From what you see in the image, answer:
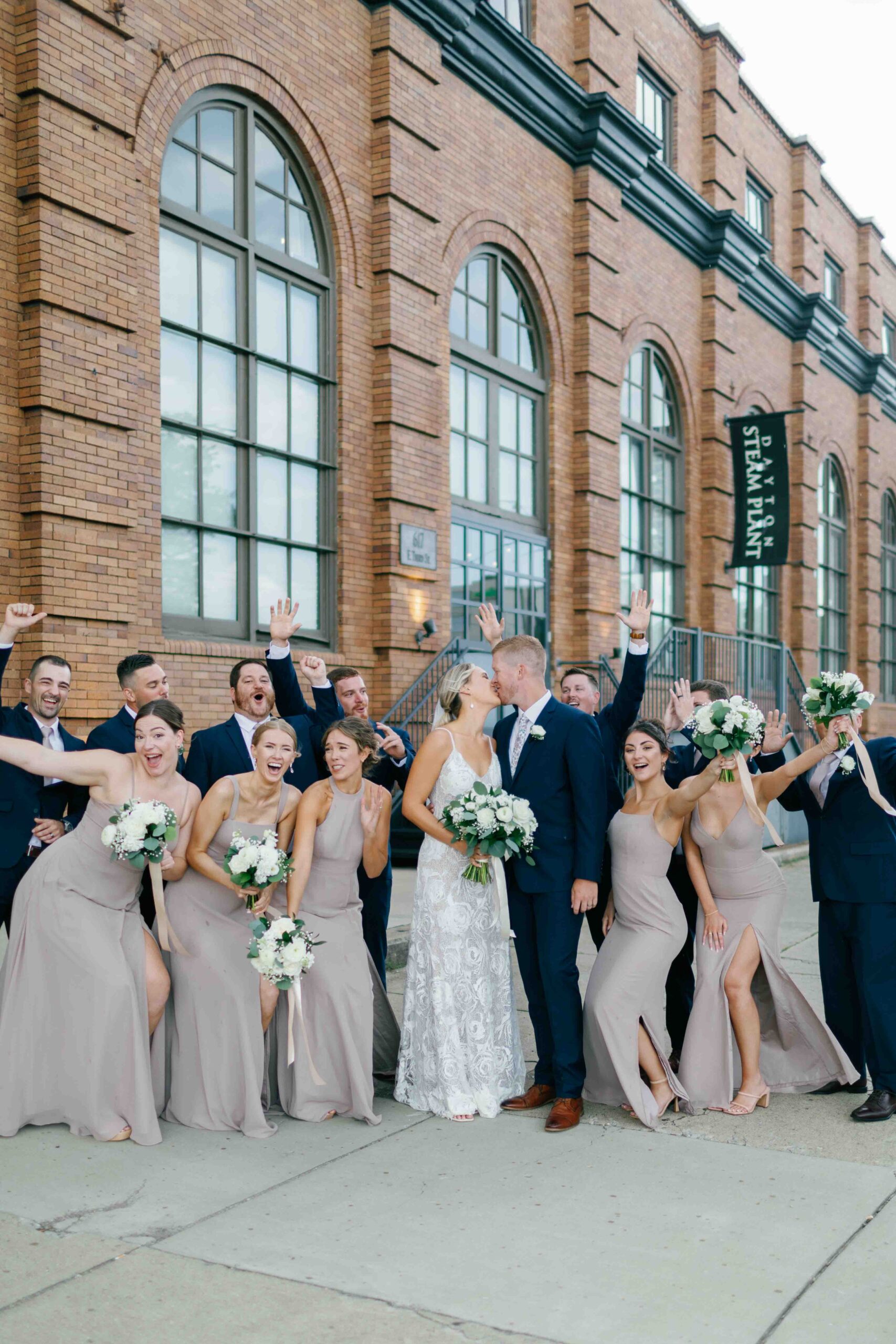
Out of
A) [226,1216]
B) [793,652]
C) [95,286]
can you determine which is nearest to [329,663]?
[95,286]

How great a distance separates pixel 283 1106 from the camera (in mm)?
5625

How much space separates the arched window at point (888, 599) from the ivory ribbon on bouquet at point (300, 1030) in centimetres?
2505

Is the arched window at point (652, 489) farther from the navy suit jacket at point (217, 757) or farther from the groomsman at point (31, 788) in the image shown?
the groomsman at point (31, 788)

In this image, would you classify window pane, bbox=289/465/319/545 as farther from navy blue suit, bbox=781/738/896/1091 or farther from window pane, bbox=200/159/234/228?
navy blue suit, bbox=781/738/896/1091

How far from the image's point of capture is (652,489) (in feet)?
61.8

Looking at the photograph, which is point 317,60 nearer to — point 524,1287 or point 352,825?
point 352,825

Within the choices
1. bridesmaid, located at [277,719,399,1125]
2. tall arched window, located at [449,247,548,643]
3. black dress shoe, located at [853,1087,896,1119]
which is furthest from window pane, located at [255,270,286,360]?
black dress shoe, located at [853,1087,896,1119]

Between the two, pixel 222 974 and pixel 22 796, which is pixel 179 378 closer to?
pixel 22 796

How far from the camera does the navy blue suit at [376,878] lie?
6539mm

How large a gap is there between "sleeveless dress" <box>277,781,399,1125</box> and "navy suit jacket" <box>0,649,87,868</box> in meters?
1.34

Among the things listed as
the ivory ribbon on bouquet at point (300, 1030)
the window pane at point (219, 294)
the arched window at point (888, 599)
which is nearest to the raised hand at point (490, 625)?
the ivory ribbon on bouquet at point (300, 1030)

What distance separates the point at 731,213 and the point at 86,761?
16.7 m

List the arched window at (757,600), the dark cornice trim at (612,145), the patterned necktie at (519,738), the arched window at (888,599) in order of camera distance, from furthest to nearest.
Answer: the arched window at (888,599)
the arched window at (757,600)
the dark cornice trim at (612,145)
the patterned necktie at (519,738)

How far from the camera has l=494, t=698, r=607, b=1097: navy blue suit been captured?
5.59m
